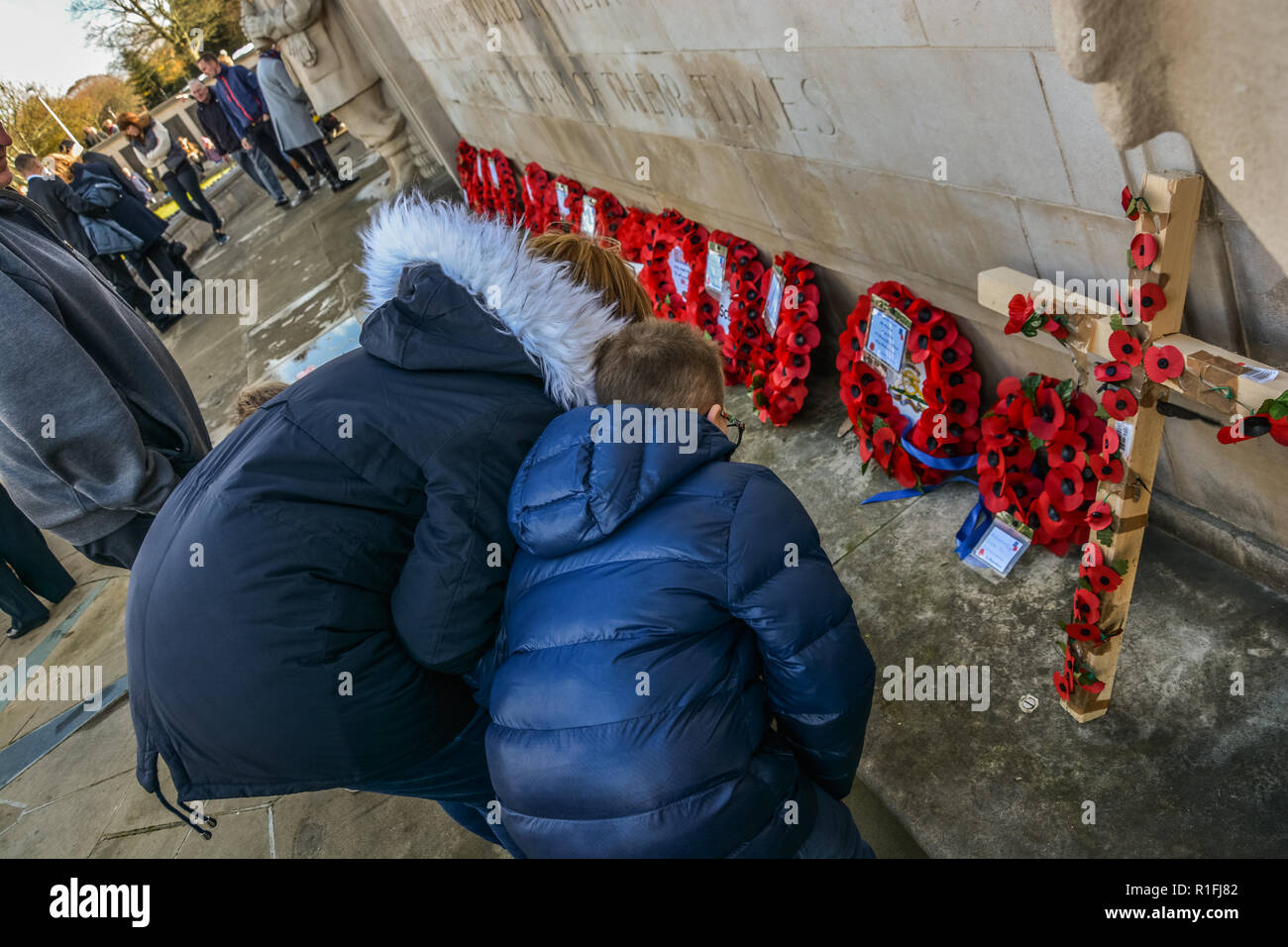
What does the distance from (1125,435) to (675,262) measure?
Answer: 306cm

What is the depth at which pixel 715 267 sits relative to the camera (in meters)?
4.29

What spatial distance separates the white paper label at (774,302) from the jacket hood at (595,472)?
7.90 feet

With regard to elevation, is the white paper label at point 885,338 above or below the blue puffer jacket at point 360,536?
below

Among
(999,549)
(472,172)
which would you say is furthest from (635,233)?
(472,172)

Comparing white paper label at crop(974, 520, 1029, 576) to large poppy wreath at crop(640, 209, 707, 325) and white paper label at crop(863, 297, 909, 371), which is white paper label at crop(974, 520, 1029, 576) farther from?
large poppy wreath at crop(640, 209, 707, 325)

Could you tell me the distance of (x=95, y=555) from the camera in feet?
9.06

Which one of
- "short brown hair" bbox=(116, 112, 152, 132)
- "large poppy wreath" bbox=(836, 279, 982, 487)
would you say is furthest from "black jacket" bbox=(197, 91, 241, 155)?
"large poppy wreath" bbox=(836, 279, 982, 487)

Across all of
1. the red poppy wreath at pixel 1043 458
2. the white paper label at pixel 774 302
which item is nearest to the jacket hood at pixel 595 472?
the red poppy wreath at pixel 1043 458

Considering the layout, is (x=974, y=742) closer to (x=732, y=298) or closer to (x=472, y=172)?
(x=732, y=298)

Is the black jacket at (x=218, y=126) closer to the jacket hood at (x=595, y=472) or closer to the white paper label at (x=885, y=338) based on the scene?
the white paper label at (x=885, y=338)

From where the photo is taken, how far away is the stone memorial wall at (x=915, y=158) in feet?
6.49

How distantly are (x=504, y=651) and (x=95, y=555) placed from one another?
183cm

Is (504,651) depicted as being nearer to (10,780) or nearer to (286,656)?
(286,656)

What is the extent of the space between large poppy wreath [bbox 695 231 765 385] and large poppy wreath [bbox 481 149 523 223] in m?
2.97
